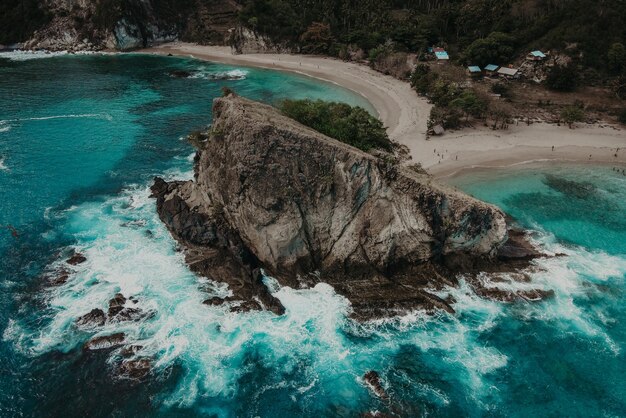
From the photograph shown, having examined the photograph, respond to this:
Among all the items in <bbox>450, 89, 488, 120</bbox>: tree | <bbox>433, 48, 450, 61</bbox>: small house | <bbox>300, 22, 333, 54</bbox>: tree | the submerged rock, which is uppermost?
<bbox>300, 22, 333, 54</bbox>: tree

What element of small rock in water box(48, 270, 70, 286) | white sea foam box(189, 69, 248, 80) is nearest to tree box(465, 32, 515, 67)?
white sea foam box(189, 69, 248, 80)

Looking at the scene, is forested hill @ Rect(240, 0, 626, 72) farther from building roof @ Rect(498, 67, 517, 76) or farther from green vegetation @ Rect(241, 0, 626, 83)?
building roof @ Rect(498, 67, 517, 76)

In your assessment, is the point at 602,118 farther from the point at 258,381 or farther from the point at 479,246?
the point at 258,381

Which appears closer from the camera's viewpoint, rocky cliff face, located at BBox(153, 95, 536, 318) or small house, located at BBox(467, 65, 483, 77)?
rocky cliff face, located at BBox(153, 95, 536, 318)

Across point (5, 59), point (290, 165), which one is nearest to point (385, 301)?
point (290, 165)

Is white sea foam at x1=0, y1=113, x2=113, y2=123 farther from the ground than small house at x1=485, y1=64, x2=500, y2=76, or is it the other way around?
small house at x1=485, y1=64, x2=500, y2=76

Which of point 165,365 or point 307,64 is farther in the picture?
point 307,64

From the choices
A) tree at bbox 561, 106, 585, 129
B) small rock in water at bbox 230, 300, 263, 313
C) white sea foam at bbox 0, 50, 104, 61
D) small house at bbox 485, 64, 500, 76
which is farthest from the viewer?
white sea foam at bbox 0, 50, 104, 61
